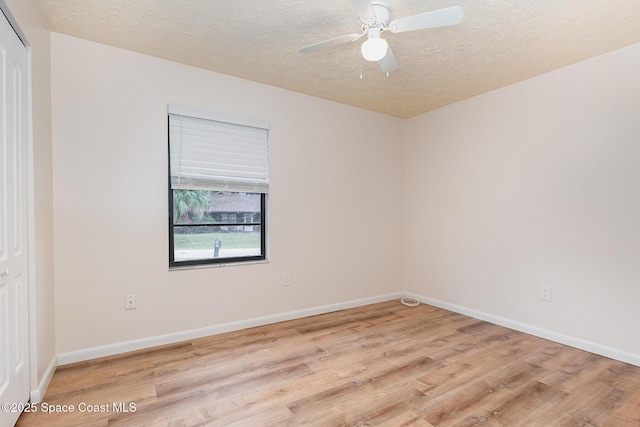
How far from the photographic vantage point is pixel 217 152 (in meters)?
2.98

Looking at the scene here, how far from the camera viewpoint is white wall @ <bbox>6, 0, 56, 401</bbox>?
1.86m

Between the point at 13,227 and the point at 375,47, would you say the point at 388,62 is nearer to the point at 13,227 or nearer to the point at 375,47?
the point at 375,47

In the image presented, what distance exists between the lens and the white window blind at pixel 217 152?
9.17 feet

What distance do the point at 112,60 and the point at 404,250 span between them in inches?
148

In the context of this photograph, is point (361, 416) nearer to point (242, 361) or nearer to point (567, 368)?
point (242, 361)

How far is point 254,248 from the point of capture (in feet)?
10.9

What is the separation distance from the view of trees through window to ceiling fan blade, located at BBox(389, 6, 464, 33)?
80.8 inches

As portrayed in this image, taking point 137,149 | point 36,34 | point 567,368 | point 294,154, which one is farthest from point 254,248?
point 567,368

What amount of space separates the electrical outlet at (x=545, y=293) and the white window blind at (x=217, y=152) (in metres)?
2.79

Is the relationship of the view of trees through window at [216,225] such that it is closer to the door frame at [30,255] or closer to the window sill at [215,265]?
the window sill at [215,265]

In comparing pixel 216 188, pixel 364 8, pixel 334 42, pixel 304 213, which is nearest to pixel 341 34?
pixel 334 42

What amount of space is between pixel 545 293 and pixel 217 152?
130 inches

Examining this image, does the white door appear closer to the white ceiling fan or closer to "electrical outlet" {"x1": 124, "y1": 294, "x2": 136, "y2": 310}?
"electrical outlet" {"x1": 124, "y1": 294, "x2": 136, "y2": 310}

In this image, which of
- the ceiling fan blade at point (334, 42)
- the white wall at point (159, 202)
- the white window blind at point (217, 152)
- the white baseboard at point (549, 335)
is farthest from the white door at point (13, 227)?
the white baseboard at point (549, 335)
